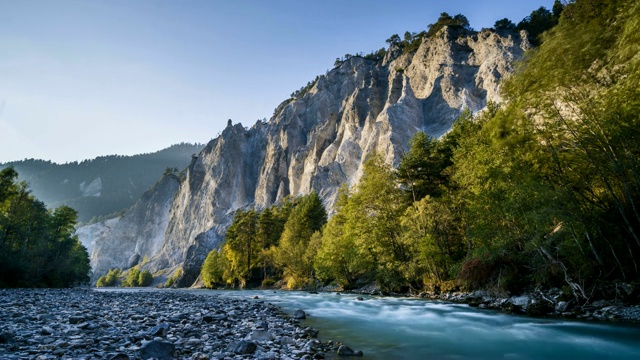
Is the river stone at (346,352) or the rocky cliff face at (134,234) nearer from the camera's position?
the river stone at (346,352)

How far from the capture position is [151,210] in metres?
178

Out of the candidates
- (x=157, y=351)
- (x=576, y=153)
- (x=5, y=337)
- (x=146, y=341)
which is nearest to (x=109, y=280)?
(x=5, y=337)

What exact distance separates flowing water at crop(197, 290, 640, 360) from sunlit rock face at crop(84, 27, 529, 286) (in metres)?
36.3

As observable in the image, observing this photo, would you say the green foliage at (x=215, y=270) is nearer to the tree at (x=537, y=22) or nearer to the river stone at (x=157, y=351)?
the river stone at (x=157, y=351)

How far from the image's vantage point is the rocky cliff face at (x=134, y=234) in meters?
162

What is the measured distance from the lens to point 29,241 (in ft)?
152

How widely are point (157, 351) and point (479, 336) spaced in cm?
987

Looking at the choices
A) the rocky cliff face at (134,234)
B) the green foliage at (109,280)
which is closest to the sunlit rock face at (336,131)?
the rocky cliff face at (134,234)

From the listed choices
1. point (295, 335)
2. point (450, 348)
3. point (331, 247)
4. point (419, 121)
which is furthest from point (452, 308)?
point (419, 121)

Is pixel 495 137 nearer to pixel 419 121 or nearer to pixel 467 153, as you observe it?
pixel 467 153

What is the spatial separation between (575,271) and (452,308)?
20.5ft

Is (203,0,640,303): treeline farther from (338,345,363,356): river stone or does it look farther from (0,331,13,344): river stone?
(0,331,13,344): river stone

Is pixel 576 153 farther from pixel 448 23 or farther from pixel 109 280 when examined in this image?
pixel 109 280

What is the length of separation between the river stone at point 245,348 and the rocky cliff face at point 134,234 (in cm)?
17425
